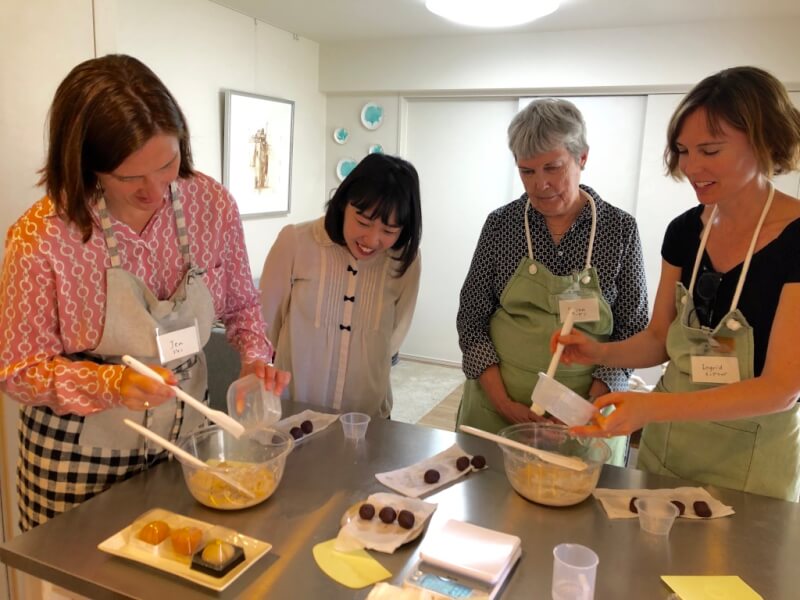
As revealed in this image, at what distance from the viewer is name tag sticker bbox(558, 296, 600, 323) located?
167 cm

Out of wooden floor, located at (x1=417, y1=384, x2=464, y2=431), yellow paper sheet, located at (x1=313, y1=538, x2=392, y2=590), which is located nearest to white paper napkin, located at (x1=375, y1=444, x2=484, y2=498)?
yellow paper sheet, located at (x1=313, y1=538, x2=392, y2=590)

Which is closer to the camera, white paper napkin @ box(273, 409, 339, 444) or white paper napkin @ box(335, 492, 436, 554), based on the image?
white paper napkin @ box(335, 492, 436, 554)

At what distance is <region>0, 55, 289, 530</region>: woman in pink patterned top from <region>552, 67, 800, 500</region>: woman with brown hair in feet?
2.85

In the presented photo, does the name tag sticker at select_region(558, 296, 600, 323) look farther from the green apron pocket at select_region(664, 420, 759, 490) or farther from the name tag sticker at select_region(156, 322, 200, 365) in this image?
the name tag sticker at select_region(156, 322, 200, 365)

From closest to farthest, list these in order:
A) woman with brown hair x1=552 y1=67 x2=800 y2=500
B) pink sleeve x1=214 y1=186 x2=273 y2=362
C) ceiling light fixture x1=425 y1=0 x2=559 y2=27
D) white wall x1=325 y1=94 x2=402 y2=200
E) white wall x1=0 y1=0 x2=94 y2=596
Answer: woman with brown hair x1=552 y1=67 x2=800 y2=500
pink sleeve x1=214 y1=186 x2=273 y2=362
white wall x1=0 y1=0 x2=94 y2=596
ceiling light fixture x1=425 y1=0 x2=559 y2=27
white wall x1=325 y1=94 x2=402 y2=200

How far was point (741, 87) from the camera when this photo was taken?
1296 millimetres

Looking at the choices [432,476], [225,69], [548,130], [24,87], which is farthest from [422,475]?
[225,69]

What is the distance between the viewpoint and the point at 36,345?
1152 mm

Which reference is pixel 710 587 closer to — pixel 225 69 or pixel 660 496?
pixel 660 496

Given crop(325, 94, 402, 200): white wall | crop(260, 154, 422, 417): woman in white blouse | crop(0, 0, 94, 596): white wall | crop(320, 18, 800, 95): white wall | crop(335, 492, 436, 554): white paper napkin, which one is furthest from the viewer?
crop(325, 94, 402, 200): white wall

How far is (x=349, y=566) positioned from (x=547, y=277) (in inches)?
39.1

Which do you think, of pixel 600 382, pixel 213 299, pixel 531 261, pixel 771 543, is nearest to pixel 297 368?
pixel 213 299

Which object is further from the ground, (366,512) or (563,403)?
(563,403)

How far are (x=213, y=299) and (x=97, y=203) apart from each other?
1.10ft
